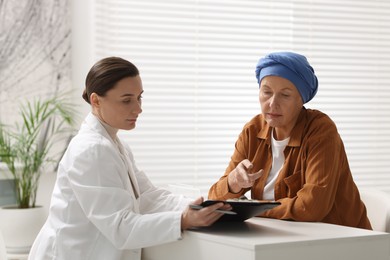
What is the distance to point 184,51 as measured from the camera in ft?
13.7

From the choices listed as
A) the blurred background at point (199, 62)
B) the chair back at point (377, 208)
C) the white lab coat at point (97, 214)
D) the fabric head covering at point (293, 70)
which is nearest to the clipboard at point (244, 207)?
the white lab coat at point (97, 214)

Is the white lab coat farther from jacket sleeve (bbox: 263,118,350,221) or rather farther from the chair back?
the chair back

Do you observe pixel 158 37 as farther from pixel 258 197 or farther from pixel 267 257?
pixel 267 257

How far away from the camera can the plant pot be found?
11.4 feet

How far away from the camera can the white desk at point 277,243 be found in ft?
5.65

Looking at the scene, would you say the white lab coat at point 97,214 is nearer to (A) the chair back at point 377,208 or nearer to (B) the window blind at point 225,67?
(A) the chair back at point 377,208

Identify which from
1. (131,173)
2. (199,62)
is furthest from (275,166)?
(199,62)

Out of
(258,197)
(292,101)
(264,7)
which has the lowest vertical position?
(258,197)

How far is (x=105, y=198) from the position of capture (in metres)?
2.03

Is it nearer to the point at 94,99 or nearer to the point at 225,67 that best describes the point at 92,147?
A: the point at 94,99

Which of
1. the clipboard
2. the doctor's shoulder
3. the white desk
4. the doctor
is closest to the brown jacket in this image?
the white desk

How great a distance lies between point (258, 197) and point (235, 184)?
162 millimetres

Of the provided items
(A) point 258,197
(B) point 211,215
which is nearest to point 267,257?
(B) point 211,215

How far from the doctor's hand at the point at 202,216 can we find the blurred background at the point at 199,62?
1.99m
